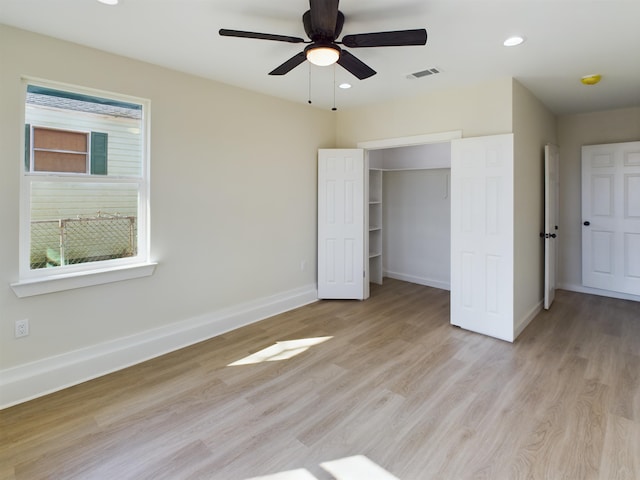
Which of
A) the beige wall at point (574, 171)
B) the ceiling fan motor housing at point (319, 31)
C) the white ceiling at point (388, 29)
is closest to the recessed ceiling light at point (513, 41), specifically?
the white ceiling at point (388, 29)

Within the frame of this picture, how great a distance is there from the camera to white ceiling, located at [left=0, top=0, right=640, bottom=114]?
219 centimetres

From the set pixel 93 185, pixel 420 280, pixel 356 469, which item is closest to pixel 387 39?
pixel 356 469

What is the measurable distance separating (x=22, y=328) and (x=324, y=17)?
9.78ft

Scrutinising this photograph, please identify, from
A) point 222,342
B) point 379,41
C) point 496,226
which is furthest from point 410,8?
point 222,342

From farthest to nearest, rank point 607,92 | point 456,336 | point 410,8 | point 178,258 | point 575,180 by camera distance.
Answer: point 575,180
point 607,92
point 456,336
point 178,258
point 410,8

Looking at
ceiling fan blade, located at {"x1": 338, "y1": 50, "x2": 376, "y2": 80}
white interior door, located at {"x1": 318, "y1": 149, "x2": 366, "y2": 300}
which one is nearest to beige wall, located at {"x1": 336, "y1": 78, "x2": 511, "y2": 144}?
white interior door, located at {"x1": 318, "y1": 149, "x2": 366, "y2": 300}

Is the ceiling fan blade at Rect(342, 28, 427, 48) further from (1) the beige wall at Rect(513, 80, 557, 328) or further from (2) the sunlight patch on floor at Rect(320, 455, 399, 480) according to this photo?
(2) the sunlight patch on floor at Rect(320, 455, 399, 480)

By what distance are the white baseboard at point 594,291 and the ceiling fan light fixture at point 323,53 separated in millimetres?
5248

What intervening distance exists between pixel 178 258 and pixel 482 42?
3.25 m

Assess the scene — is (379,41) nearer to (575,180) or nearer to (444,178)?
(444,178)

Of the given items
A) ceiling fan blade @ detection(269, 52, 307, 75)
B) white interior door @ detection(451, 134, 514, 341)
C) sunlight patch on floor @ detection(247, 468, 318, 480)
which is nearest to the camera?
sunlight patch on floor @ detection(247, 468, 318, 480)

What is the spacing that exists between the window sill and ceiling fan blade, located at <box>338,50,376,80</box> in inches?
93.4

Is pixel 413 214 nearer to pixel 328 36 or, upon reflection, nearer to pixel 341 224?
pixel 341 224

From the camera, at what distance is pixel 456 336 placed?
139 inches
